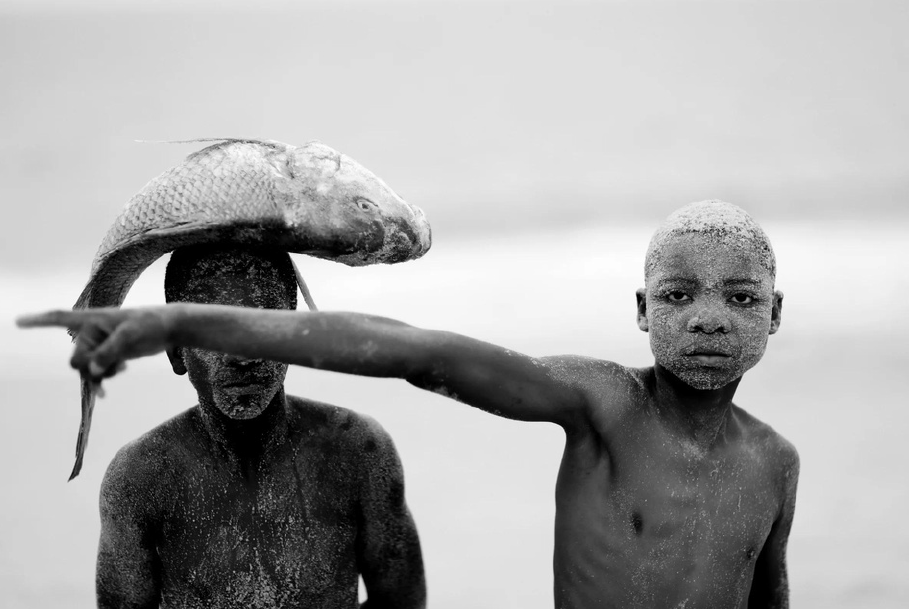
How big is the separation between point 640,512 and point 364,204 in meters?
0.91

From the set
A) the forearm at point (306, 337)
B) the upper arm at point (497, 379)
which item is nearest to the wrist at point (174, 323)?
the forearm at point (306, 337)

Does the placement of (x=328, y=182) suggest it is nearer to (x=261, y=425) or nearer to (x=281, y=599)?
(x=261, y=425)

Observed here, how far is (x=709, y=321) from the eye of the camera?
3.06 metres

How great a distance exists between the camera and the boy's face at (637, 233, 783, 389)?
3.08 metres

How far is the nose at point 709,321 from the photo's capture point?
306 cm

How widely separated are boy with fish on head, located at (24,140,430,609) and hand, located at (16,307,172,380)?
0.70 meters

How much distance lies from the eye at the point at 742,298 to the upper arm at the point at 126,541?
56.2 inches

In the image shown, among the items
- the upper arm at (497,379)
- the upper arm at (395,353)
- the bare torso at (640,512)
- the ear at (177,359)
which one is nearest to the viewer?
the upper arm at (395,353)

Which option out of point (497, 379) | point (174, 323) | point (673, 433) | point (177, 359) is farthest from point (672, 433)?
point (174, 323)

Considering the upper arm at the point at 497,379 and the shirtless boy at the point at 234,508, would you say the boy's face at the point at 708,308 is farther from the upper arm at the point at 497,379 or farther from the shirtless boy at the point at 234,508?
the shirtless boy at the point at 234,508

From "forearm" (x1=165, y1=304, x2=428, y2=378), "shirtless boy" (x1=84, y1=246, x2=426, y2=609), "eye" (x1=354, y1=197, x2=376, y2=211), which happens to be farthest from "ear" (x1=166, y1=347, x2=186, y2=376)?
"forearm" (x1=165, y1=304, x2=428, y2=378)

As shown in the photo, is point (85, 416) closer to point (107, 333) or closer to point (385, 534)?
point (385, 534)

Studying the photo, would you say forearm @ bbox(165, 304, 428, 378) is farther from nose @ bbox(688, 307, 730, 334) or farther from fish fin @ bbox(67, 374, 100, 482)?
fish fin @ bbox(67, 374, 100, 482)

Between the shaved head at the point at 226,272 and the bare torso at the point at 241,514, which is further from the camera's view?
the bare torso at the point at 241,514
